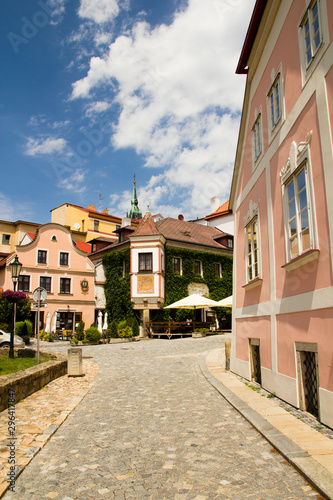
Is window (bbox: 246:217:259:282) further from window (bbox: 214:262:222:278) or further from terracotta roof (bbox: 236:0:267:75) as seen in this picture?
window (bbox: 214:262:222:278)

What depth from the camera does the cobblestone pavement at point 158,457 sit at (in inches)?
156

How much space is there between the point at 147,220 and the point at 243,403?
28.9 metres

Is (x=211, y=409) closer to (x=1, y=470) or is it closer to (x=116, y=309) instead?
(x=1, y=470)

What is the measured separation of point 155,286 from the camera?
1324 inches

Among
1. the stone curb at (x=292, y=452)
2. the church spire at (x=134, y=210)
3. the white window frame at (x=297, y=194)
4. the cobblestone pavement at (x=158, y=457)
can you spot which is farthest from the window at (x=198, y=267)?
the church spire at (x=134, y=210)

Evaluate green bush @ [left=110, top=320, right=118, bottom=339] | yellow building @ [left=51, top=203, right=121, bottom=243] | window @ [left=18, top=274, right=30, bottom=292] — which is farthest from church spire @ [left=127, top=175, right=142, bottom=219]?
green bush @ [left=110, top=320, right=118, bottom=339]

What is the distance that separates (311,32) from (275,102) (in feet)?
7.63

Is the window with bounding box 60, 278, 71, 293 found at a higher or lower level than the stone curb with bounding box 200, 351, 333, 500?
higher

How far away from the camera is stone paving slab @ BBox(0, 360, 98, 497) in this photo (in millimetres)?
5004

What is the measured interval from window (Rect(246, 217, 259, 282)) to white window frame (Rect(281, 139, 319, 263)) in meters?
2.28

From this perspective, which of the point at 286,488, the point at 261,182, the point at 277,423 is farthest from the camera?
the point at 261,182

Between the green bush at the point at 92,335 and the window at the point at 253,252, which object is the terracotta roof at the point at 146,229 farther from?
the window at the point at 253,252

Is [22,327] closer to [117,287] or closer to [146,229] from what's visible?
[117,287]

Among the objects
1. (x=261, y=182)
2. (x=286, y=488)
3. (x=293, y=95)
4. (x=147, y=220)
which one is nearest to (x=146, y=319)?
(x=147, y=220)
